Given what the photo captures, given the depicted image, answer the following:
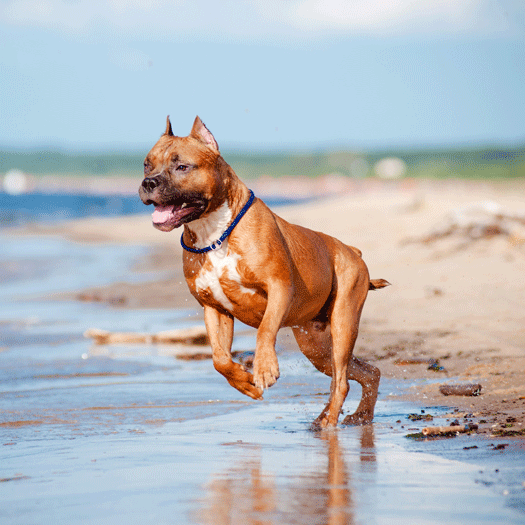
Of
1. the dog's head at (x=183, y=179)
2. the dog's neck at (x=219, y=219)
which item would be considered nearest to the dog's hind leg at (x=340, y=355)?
the dog's neck at (x=219, y=219)

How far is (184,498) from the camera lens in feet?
12.3

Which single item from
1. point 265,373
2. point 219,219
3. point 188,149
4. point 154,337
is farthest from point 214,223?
point 154,337

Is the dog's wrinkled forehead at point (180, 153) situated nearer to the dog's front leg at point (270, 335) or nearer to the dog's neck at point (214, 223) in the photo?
the dog's neck at point (214, 223)

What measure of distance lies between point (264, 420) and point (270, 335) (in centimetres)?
92

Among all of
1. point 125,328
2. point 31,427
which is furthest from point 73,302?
point 31,427

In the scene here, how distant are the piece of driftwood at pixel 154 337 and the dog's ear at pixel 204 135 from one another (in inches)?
156

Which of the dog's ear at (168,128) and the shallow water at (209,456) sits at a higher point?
the dog's ear at (168,128)

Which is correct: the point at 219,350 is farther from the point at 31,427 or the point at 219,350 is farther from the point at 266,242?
the point at 31,427

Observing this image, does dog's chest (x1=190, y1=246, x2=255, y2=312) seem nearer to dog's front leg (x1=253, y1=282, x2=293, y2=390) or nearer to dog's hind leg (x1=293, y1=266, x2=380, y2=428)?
dog's front leg (x1=253, y1=282, x2=293, y2=390)

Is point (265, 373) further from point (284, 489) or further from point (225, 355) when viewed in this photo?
point (284, 489)

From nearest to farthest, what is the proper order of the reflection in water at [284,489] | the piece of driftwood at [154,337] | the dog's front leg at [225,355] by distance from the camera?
1. the reflection in water at [284,489]
2. the dog's front leg at [225,355]
3. the piece of driftwood at [154,337]

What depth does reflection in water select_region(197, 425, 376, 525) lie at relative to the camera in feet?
11.4

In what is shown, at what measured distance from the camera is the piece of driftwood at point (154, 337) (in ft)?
29.9

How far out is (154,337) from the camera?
30.8 feet
